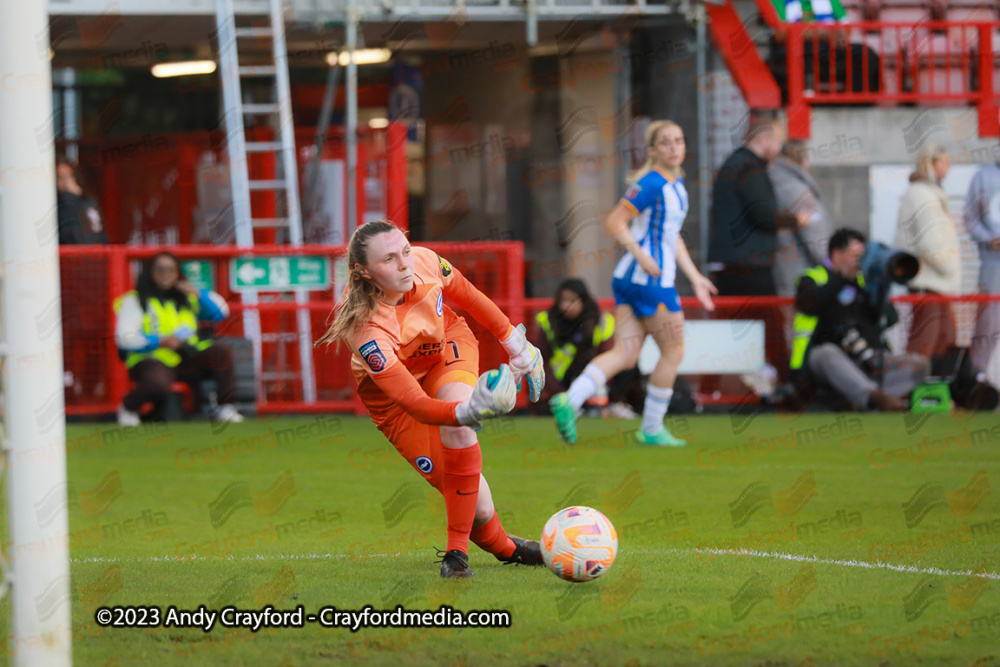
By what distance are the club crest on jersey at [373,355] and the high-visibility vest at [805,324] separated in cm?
859

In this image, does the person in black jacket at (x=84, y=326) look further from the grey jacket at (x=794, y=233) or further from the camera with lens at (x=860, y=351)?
the camera with lens at (x=860, y=351)

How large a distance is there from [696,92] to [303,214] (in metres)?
4.87

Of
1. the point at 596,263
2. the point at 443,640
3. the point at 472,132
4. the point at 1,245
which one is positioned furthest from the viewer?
the point at 472,132

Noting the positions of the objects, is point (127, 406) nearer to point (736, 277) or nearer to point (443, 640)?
point (736, 277)

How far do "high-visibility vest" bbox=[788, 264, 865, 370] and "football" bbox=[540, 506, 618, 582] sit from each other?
8.27 metres

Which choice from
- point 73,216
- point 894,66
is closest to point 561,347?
point 73,216

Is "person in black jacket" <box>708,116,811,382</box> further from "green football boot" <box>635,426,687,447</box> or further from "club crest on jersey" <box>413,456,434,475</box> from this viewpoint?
"club crest on jersey" <box>413,456,434,475</box>

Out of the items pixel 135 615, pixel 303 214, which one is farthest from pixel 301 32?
pixel 135 615

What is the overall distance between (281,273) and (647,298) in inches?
185

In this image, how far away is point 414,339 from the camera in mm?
5375

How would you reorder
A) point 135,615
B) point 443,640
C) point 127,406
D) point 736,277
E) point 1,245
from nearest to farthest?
point 1,245 < point 443,640 < point 135,615 < point 127,406 < point 736,277

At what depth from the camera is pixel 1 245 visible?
12.0ft

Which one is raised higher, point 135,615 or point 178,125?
point 178,125

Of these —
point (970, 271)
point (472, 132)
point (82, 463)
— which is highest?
point (472, 132)
